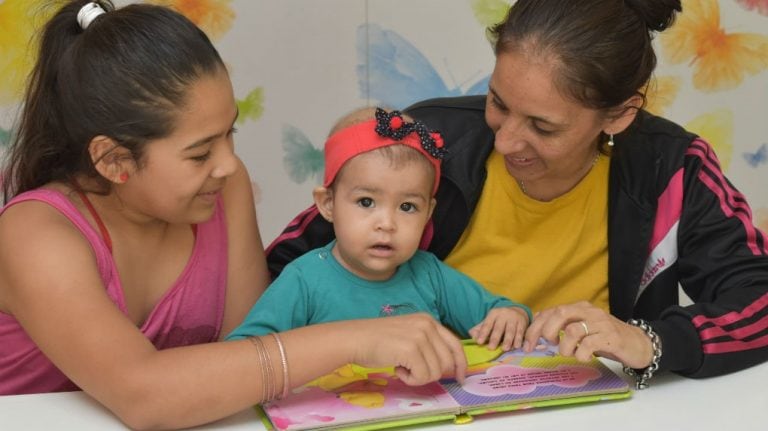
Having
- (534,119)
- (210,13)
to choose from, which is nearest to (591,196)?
(534,119)

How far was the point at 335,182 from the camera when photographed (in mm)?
1567

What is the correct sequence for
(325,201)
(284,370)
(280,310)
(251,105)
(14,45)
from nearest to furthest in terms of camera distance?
1. (284,370)
2. (280,310)
3. (325,201)
4. (14,45)
5. (251,105)

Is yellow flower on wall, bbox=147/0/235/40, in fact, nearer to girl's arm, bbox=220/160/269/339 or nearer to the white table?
girl's arm, bbox=220/160/269/339

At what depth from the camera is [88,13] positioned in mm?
1452

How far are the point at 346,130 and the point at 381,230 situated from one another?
163 mm

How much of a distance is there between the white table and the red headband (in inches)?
16.9

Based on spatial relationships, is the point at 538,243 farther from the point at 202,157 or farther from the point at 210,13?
the point at 210,13

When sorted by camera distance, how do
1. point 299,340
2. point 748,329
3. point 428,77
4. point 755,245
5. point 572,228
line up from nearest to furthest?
point 299,340
point 748,329
point 755,245
point 572,228
point 428,77

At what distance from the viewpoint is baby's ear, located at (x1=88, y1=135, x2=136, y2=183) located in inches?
55.1

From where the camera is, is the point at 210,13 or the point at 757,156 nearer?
the point at 210,13

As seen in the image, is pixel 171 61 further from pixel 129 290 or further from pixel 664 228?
pixel 664 228

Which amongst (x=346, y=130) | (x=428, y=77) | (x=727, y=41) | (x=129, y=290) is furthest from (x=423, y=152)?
(x=727, y=41)

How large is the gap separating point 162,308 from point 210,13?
4.34ft

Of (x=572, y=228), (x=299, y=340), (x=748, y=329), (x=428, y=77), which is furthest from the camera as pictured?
(x=428, y=77)
